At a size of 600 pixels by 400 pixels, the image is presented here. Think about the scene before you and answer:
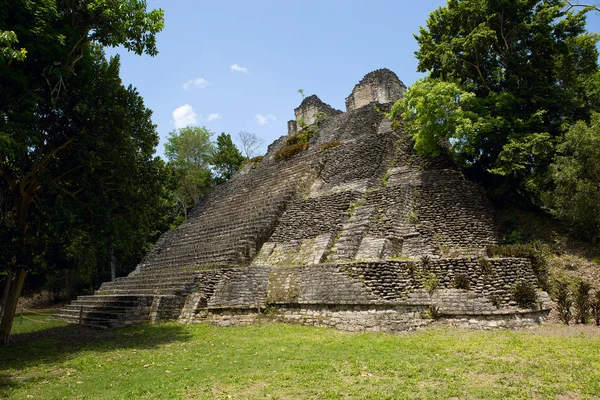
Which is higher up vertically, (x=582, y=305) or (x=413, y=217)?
(x=413, y=217)

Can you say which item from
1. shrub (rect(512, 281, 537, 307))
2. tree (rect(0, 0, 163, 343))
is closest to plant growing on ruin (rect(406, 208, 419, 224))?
shrub (rect(512, 281, 537, 307))

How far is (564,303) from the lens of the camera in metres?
8.81

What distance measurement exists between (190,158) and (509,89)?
68.4 feet

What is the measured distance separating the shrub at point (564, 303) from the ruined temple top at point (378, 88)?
17.0 meters

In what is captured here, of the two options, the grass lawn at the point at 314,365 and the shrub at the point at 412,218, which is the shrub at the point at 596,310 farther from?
the shrub at the point at 412,218

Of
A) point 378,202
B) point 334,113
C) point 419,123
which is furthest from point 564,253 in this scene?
point 334,113

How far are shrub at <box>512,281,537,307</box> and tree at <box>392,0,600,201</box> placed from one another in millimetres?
4970

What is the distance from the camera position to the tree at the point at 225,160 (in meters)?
31.5

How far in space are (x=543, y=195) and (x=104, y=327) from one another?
13786 millimetres

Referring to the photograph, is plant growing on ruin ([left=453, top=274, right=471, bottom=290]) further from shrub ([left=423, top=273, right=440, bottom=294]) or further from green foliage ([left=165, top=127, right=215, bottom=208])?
green foliage ([left=165, top=127, right=215, bottom=208])

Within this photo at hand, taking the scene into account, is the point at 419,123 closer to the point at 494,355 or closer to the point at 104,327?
the point at 494,355

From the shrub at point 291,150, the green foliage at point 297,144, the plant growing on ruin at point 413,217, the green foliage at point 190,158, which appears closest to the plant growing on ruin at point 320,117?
the green foliage at point 297,144

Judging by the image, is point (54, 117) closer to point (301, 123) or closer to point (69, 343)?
point (69, 343)

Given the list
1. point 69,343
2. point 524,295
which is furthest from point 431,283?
point 69,343
